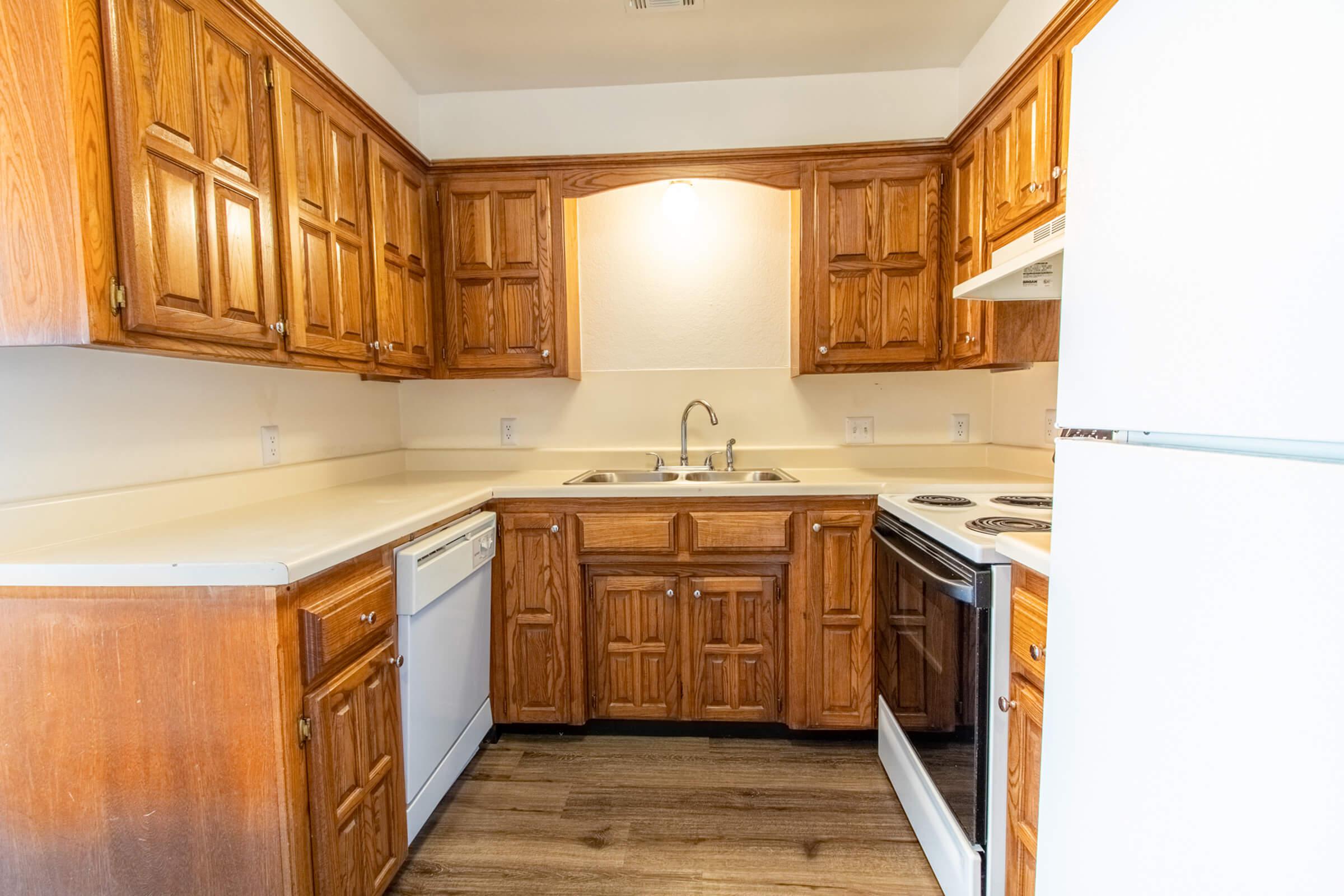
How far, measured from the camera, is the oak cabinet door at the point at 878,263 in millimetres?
2205

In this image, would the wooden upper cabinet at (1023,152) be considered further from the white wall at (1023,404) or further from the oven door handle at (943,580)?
the oven door handle at (943,580)

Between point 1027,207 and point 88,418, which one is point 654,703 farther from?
point 1027,207

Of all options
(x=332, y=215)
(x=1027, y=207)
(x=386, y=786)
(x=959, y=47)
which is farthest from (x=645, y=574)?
(x=959, y=47)

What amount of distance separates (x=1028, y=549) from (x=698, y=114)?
2150 millimetres

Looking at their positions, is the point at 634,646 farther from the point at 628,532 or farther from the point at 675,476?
the point at 675,476

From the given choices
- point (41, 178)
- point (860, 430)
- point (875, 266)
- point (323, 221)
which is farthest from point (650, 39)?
point (41, 178)

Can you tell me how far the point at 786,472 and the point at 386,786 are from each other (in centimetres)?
163

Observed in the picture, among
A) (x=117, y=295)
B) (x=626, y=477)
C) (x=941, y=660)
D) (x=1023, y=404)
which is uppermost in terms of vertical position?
(x=117, y=295)

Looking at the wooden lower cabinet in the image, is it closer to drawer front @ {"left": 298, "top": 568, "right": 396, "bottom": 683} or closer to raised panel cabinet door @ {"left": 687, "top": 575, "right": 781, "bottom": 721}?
raised panel cabinet door @ {"left": 687, "top": 575, "right": 781, "bottom": 721}

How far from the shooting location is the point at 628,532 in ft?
6.69

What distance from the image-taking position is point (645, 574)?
6.79 feet

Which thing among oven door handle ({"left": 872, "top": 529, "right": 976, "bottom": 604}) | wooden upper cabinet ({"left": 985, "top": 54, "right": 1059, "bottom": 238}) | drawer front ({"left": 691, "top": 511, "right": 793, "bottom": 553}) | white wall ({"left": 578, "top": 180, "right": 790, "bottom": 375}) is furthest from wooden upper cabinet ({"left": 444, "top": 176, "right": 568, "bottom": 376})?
wooden upper cabinet ({"left": 985, "top": 54, "right": 1059, "bottom": 238})

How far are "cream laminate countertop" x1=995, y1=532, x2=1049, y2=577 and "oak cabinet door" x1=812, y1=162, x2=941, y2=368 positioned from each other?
1.17 m

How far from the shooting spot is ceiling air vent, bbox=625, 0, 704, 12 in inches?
76.2
